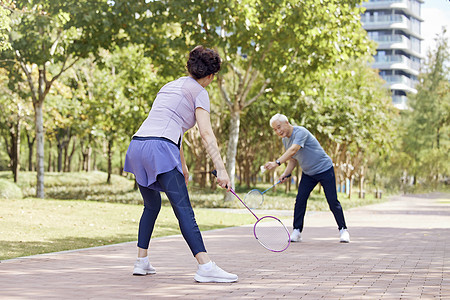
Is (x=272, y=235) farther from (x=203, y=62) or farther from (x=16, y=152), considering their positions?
(x=16, y=152)

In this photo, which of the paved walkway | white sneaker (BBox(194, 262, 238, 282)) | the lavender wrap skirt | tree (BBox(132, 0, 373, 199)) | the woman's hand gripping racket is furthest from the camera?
tree (BBox(132, 0, 373, 199))

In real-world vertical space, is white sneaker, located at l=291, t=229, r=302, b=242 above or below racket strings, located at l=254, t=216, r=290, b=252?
below

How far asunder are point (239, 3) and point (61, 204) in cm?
781

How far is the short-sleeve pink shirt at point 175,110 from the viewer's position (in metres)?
5.87

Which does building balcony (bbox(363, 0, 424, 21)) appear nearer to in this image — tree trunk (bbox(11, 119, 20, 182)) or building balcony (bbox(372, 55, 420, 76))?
building balcony (bbox(372, 55, 420, 76))

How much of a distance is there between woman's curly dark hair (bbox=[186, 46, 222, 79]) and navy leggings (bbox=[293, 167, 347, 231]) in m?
4.49

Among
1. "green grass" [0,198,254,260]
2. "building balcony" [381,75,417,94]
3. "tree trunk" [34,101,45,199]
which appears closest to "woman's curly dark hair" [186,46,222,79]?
"green grass" [0,198,254,260]

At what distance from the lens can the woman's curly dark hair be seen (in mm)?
5984

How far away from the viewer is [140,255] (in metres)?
6.36

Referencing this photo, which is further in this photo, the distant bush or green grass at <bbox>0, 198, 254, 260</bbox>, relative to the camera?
the distant bush

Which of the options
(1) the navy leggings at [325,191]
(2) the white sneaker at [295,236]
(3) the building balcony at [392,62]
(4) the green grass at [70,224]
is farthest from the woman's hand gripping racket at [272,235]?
(3) the building balcony at [392,62]

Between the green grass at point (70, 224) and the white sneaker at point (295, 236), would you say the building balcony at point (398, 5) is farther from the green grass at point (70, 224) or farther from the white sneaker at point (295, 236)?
the white sneaker at point (295, 236)

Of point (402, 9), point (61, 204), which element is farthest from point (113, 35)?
point (402, 9)

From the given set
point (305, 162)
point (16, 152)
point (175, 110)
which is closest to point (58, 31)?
point (305, 162)
